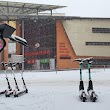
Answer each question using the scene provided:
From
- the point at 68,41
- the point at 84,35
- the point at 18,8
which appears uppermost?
the point at 18,8

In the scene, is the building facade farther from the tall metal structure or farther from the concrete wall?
the tall metal structure

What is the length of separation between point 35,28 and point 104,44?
1454 centimetres

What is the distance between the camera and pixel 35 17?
57000 mm

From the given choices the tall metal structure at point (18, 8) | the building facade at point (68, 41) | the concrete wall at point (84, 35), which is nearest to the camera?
the tall metal structure at point (18, 8)

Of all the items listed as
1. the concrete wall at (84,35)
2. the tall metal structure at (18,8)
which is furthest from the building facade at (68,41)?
the tall metal structure at (18,8)

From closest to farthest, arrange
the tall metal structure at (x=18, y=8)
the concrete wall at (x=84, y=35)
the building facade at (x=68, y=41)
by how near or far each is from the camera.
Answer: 1. the tall metal structure at (x=18, y=8)
2. the building facade at (x=68, y=41)
3. the concrete wall at (x=84, y=35)

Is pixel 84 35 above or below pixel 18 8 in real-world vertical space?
below

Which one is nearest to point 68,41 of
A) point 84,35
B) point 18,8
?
point 84,35

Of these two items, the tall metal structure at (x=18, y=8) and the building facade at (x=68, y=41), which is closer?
the tall metal structure at (x=18, y=8)

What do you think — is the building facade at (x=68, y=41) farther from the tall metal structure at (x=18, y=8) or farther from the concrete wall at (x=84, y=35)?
the tall metal structure at (x=18, y=8)

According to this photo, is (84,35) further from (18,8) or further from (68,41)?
(18,8)

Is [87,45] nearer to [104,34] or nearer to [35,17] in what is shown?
[104,34]

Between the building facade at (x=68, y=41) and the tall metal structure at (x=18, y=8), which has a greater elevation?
the tall metal structure at (x=18, y=8)

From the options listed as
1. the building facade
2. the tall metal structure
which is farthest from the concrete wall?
the tall metal structure
